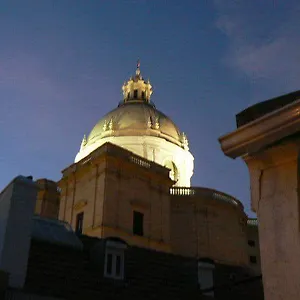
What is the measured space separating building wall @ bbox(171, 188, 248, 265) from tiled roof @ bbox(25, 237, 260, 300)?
2075 cm

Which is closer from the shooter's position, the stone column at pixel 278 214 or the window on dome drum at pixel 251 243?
the stone column at pixel 278 214

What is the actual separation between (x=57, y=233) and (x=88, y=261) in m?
2.95

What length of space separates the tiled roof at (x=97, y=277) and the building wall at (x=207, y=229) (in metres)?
20.8

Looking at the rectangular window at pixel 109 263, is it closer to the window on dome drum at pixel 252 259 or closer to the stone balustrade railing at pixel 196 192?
the stone balustrade railing at pixel 196 192

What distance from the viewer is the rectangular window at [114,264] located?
14.6 m

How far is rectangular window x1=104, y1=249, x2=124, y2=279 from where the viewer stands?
14577 millimetres

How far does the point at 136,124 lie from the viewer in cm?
5072

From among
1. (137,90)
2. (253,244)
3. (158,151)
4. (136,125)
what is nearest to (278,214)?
(158,151)

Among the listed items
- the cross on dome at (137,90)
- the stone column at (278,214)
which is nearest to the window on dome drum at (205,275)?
the stone column at (278,214)

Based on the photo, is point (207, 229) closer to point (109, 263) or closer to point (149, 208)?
point (149, 208)

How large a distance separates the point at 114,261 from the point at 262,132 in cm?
1210

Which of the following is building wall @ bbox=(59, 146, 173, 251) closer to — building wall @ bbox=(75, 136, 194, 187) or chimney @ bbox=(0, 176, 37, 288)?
building wall @ bbox=(75, 136, 194, 187)

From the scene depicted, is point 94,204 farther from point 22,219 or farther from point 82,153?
point 22,219

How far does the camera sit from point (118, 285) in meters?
14.1
